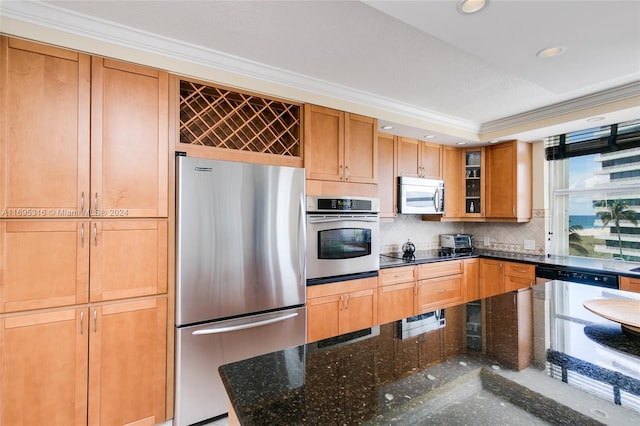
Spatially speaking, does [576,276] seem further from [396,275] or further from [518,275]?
[396,275]

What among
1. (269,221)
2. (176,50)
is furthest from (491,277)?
(176,50)

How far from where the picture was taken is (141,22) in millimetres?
1730

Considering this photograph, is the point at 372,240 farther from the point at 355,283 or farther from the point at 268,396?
the point at 268,396

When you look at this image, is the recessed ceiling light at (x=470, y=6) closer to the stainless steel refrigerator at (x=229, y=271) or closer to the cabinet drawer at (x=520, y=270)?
the stainless steel refrigerator at (x=229, y=271)

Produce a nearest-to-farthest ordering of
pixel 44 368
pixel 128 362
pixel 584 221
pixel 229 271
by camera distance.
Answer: pixel 44 368 < pixel 128 362 < pixel 229 271 < pixel 584 221

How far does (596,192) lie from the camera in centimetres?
334

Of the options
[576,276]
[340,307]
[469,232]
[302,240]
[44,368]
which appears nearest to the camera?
[44,368]

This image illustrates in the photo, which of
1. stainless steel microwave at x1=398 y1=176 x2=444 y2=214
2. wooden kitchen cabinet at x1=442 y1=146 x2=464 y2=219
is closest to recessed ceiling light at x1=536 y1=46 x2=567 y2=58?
stainless steel microwave at x1=398 y1=176 x2=444 y2=214

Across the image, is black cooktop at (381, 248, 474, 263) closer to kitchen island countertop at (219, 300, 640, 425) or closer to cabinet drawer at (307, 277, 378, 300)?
cabinet drawer at (307, 277, 378, 300)

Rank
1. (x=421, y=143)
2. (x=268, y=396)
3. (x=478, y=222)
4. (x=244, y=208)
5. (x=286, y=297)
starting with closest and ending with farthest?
1. (x=268, y=396)
2. (x=244, y=208)
3. (x=286, y=297)
4. (x=421, y=143)
5. (x=478, y=222)

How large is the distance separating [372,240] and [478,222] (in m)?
2.45

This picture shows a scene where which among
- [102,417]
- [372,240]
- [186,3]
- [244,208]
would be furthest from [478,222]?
[102,417]

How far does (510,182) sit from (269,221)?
316cm

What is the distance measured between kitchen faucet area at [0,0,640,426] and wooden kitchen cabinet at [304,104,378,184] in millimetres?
22
